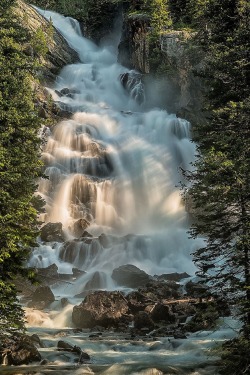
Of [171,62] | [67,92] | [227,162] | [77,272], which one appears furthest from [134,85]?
[227,162]

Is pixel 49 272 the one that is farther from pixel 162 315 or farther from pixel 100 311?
pixel 162 315

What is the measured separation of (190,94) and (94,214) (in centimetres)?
1916

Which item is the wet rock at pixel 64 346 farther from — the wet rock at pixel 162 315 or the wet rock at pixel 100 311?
the wet rock at pixel 162 315

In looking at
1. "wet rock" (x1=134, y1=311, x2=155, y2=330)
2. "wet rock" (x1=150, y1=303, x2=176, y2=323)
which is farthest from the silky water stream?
"wet rock" (x1=150, y1=303, x2=176, y2=323)

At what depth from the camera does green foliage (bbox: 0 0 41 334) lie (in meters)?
11.2

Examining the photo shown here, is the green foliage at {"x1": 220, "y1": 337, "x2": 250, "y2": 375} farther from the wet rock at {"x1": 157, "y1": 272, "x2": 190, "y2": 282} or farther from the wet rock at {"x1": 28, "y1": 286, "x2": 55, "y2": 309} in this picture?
the wet rock at {"x1": 157, "y1": 272, "x2": 190, "y2": 282}

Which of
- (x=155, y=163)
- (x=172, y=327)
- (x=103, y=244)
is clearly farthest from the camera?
(x=155, y=163)

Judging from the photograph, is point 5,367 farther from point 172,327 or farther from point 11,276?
point 172,327

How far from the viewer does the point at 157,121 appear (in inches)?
1822

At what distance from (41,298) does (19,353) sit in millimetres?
8986

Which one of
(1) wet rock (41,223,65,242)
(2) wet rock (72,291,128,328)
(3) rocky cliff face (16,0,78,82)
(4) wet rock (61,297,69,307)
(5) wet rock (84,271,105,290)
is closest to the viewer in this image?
(2) wet rock (72,291,128,328)

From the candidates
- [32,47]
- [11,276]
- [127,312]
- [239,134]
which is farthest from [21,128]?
[32,47]

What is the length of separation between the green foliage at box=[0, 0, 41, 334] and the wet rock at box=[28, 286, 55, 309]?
8.81 meters

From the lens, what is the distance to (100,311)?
18500 mm
